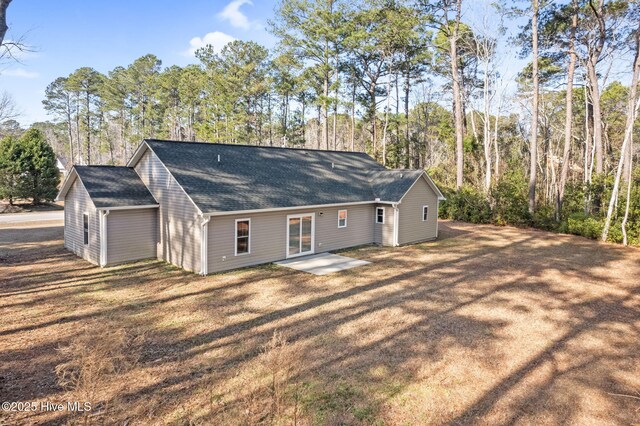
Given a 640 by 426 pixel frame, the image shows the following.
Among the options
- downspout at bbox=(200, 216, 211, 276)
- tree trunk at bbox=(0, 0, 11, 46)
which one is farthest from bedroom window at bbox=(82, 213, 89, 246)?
tree trunk at bbox=(0, 0, 11, 46)

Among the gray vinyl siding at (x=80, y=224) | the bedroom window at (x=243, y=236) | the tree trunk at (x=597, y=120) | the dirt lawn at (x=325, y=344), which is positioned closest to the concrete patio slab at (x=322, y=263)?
the dirt lawn at (x=325, y=344)

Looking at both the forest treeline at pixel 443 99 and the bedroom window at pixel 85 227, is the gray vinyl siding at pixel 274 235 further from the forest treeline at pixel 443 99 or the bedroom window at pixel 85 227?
the forest treeline at pixel 443 99

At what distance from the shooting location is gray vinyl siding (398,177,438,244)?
1708 cm

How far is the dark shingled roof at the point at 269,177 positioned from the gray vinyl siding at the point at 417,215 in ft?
2.08

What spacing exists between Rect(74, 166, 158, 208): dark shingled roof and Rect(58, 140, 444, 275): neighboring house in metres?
0.03

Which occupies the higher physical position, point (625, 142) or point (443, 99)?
point (443, 99)

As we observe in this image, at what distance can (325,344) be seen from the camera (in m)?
7.09

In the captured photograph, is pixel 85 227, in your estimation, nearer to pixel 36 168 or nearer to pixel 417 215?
pixel 417 215

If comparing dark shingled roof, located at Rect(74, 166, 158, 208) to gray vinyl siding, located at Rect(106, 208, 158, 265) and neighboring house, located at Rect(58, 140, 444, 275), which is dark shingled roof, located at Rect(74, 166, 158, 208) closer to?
neighboring house, located at Rect(58, 140, 444, 275)

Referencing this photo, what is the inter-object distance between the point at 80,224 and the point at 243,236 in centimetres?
663

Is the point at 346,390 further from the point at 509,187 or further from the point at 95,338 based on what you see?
the point at 509,187

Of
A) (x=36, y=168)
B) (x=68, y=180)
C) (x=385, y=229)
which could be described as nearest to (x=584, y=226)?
(x=385, y=229)

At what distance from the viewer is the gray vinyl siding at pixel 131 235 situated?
12.6 m

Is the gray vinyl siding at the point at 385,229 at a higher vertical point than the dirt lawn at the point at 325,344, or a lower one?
higher
